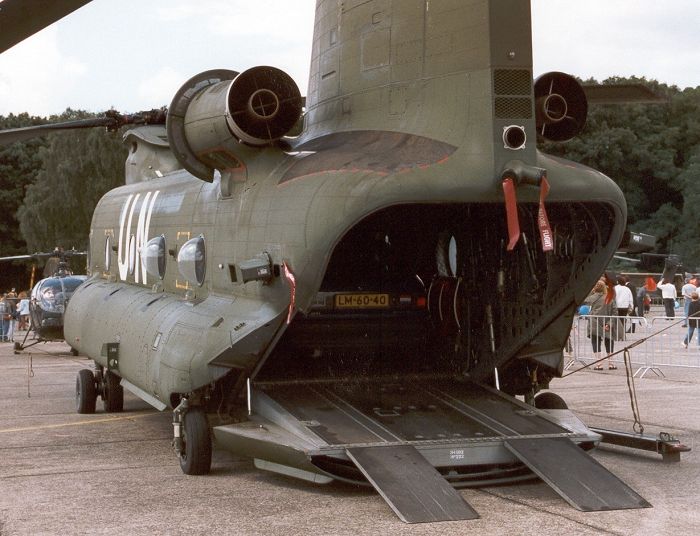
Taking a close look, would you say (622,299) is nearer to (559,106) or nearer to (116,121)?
(116,121)

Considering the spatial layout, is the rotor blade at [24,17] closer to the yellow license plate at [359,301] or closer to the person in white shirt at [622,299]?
the yellow license plate at [359,301]

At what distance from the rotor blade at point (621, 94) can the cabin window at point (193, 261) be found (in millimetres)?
4273

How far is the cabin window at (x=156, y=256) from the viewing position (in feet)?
41.1

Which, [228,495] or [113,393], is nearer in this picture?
[228,495]

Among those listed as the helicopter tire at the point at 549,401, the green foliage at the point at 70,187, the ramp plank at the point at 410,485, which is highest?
the green foliage at the point at 70,187

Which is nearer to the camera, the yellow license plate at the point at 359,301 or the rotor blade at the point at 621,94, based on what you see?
the rotor blade at the point at 621,94

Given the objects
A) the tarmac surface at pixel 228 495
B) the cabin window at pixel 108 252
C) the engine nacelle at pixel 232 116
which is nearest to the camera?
the tarmac surface at pixel 228 495

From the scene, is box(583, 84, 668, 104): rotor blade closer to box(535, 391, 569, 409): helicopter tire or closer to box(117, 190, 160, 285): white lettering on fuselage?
box(535, 391, 569, 409): helicopter tire

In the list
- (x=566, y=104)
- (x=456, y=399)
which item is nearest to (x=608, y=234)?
(x=566, y=104)

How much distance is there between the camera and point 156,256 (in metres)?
12.7

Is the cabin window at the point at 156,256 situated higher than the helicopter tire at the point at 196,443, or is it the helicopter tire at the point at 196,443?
the cabin window at the point at 156,256

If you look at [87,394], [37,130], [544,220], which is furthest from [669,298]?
[544,220]

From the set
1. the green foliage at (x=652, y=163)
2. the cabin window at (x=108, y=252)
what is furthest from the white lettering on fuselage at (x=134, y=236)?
the green foliage at (x=652, y=163)

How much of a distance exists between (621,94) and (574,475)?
4.12 metres
